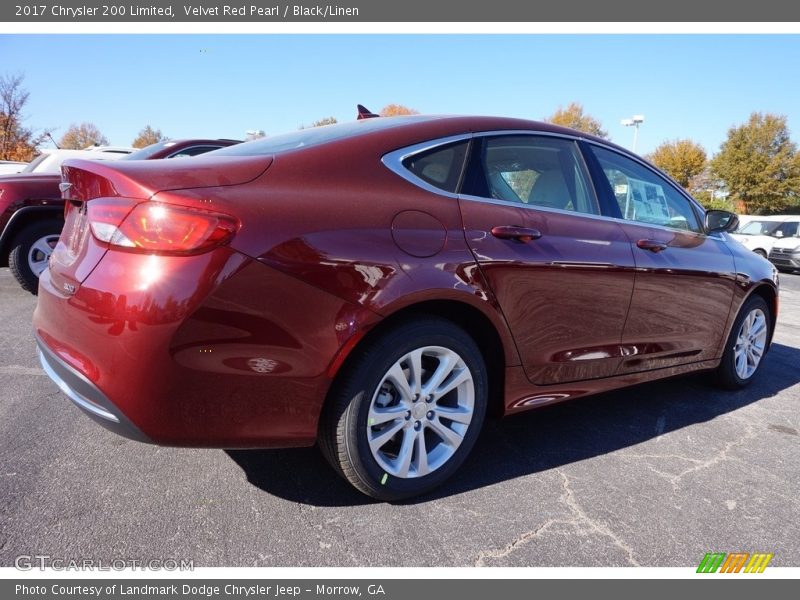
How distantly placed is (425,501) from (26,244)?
517 cm

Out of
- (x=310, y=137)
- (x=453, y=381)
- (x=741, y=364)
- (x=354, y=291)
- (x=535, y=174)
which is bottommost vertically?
(x=741, y=364)

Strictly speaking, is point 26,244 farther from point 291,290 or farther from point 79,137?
point 79,137

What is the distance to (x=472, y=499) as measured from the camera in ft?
8.01

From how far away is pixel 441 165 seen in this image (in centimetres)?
246

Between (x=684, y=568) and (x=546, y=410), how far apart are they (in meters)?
1.56

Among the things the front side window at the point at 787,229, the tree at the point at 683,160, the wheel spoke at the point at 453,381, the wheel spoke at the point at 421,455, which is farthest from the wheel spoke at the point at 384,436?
the tree at the point at 683,160

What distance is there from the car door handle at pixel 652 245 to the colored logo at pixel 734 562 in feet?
5.28

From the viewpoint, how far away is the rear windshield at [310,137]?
238cm

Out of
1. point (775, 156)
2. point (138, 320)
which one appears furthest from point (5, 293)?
point (775, 156)

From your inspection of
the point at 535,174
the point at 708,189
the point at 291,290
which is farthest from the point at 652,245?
the point at 708,189

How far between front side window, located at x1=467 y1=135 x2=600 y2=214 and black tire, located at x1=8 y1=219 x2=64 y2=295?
489cm

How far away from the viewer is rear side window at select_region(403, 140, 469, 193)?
2.39 meters

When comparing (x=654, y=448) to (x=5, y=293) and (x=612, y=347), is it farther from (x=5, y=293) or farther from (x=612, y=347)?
(x=5, y=293)

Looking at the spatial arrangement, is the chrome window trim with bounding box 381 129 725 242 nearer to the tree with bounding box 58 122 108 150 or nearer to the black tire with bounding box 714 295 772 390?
the black tire with bounding box 714 295 772 390
